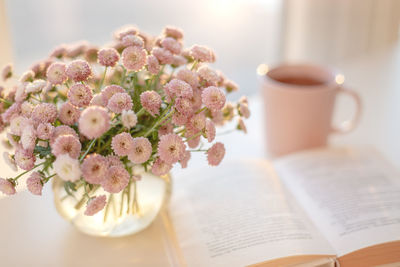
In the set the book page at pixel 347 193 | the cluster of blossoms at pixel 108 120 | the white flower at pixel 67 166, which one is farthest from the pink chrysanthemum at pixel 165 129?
the book page at pixel 347 193

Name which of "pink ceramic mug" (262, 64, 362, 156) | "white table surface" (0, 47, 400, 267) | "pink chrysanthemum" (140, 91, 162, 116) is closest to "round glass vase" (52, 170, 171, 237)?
"white table surface" (0, 47, 400, 267)

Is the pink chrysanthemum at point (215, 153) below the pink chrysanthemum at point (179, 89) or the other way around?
below

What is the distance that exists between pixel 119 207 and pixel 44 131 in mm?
160

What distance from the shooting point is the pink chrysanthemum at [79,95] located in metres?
0.42

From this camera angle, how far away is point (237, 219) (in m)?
0.58

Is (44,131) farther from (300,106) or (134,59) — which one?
(300,106)

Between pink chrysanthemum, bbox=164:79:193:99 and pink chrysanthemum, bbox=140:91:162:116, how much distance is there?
1cm

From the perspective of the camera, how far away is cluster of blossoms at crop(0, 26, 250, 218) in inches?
15.9

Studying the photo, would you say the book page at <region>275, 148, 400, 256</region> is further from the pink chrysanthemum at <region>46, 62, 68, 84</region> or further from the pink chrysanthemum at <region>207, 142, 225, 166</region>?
the pink chrysanthemum at <region>46, 62, 68, 84</region>

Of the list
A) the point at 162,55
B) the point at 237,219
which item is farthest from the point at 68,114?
the point at 237,219

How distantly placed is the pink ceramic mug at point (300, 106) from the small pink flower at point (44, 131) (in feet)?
1.38

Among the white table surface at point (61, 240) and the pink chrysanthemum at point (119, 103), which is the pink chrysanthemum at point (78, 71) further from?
the white table surface at point (61, 240)

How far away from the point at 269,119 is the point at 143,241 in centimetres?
33

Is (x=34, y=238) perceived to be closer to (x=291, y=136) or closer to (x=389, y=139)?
(x=291, y=136)
